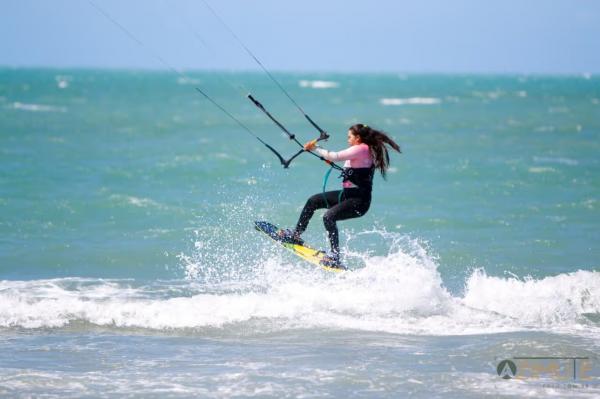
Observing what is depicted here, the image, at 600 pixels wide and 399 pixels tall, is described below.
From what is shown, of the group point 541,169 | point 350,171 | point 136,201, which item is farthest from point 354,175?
point 541,169

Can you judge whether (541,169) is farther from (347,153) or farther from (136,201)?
(347,153)

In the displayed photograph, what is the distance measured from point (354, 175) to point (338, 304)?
1.43 metres

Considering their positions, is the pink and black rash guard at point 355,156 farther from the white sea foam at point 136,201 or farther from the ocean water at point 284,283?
the white sea foam at point 136,201

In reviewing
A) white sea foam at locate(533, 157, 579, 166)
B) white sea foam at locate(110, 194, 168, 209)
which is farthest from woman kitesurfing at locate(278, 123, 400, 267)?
white sea foam at locate(533, 157, 579, 166)

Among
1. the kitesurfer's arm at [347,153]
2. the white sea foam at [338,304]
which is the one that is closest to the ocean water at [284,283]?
the white sea foam at [338,304]

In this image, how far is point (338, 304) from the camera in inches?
396

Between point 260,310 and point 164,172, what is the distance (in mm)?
Result: 13609

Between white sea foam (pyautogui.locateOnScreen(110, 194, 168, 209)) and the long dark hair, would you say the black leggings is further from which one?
white sea foam (pyautogui.locateOnScreen(110, 194, 168, 209))

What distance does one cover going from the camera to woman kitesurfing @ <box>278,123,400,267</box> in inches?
396

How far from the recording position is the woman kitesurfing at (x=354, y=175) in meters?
10.1

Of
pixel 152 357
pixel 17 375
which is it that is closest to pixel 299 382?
pixel 152 357

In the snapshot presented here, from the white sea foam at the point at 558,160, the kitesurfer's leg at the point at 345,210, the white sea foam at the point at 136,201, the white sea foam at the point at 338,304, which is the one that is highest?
the white sea foam at the point at 558,160

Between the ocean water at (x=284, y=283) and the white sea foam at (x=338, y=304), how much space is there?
3cm

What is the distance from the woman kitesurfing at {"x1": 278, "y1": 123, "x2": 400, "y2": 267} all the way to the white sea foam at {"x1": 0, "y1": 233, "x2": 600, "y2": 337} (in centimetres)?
65
